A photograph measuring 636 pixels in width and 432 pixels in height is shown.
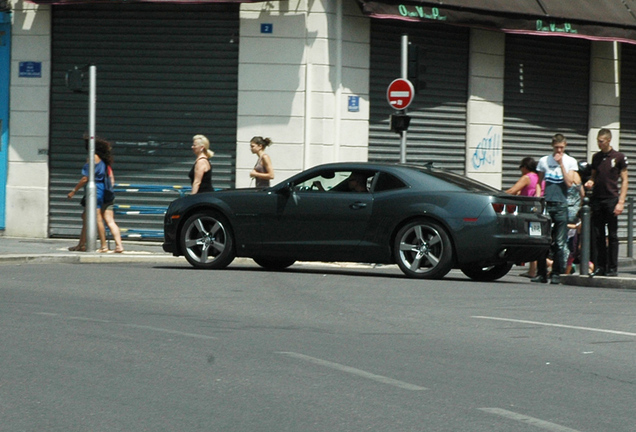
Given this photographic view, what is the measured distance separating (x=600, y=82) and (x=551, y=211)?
982cm

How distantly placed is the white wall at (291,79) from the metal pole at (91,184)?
3279 mm

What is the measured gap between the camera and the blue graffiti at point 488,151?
21391 millimetres

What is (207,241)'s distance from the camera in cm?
1428

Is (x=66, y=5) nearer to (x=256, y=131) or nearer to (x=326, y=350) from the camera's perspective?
(x=256, y=131)

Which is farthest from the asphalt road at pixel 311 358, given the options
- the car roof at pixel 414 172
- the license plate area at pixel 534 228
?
the car roof at pixel 414 172

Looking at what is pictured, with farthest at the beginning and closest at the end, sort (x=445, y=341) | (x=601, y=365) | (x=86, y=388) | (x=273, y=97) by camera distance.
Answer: (x=273, y=97) → (x=445, y=341) → (x=601, y=365) → (x=86, y=388)

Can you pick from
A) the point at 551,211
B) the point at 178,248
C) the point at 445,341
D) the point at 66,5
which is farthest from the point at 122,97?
the point at 445,341

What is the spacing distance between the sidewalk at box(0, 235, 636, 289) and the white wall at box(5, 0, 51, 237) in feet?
2.75

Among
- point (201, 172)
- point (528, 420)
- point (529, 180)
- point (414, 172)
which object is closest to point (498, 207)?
point (414, 172)

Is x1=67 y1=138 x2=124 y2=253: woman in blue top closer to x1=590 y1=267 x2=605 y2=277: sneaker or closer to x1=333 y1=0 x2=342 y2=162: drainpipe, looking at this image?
x1=333 y1=0 x2=342 y2=162: drainpipe

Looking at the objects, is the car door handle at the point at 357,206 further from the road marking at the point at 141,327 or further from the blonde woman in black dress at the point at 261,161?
the road marking at the point at 141,327

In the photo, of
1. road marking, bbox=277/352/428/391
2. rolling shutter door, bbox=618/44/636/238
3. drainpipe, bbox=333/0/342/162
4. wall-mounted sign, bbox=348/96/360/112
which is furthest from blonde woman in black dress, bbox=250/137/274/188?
road marking, bbox=277/352/428/391

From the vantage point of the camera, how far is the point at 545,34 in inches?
816

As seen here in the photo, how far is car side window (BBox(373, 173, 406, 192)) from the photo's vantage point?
1352 centimetres
